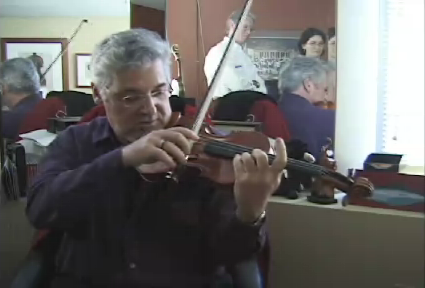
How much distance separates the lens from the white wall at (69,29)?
5.40ft

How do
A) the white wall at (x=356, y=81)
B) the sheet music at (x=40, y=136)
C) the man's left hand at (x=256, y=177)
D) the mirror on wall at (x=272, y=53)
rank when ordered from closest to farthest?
the man's left hand at (x=256, y=177) < the white wall at (x=356, y=81) < the mirror on wall at (x=272, y=53) < the sheet music at (x=40, y=136)

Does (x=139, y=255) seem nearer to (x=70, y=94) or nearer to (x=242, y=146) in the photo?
(x=242, y=146)

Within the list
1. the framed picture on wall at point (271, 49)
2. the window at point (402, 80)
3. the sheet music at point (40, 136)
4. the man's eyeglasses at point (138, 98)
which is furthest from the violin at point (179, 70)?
the window at point (402, 80)

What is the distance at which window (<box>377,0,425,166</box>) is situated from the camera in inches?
46.1

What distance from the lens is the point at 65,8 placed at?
5.51 ft

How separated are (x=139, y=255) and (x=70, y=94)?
2.38ft

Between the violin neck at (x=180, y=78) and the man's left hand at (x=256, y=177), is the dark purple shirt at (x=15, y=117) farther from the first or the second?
the man's left hand at (x=256, y=177)

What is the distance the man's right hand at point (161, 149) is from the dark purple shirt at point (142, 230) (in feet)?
0.29

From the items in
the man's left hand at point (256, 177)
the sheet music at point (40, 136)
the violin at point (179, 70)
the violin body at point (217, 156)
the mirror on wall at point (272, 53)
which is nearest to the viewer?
the man's left hand at point (256, 177)

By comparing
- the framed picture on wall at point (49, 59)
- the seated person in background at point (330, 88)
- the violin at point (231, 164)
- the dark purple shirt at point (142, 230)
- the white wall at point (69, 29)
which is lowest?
the dark purple shirt at point (142, 230)

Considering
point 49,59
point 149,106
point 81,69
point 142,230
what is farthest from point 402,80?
point 49,59

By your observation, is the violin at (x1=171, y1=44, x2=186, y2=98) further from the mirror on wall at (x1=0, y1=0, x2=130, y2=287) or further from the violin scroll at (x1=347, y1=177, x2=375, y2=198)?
the violin scroll at (x1=347, y1=177, x2=375, y2=198)

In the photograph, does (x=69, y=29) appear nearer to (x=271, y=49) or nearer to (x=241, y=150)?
(x=271, y=49)

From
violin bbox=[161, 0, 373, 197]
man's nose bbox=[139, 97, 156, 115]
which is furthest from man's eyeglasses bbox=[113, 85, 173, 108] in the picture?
violin bbox=[161, 0, 373, 197]
